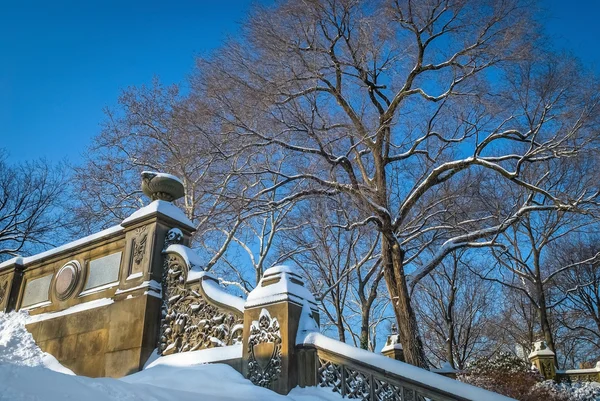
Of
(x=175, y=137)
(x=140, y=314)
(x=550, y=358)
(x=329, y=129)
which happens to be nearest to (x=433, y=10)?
(x=329, y=129)

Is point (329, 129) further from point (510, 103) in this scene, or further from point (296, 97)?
point (510, 103)

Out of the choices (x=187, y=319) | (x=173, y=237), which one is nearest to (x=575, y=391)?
(x=187, y=319)

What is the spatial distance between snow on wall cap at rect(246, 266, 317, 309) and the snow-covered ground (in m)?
0.90

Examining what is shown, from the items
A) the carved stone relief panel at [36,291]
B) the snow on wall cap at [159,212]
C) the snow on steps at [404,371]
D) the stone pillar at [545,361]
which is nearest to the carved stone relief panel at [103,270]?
the snow on wall cap at [159,212]

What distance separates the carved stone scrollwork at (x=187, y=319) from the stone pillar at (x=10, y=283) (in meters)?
4.08

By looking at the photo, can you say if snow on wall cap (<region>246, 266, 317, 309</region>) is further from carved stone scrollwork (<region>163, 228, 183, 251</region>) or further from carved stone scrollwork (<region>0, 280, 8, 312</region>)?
carved stone scrollwork (<region>0, 280, 8, 312</region>)

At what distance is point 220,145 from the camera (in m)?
14.3

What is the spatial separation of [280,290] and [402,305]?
7.27m

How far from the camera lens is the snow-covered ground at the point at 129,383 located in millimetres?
3156

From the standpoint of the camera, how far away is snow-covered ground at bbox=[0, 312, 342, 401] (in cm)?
316

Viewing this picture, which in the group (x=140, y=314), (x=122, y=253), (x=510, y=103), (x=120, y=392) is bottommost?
(x=120, y=392)

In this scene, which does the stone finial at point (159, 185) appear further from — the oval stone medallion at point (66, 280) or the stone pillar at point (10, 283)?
the stone pillar at point (10, 283)

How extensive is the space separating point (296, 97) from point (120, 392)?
11543 mm

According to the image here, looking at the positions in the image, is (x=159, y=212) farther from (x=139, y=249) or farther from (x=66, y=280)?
(x=66, y=280)
